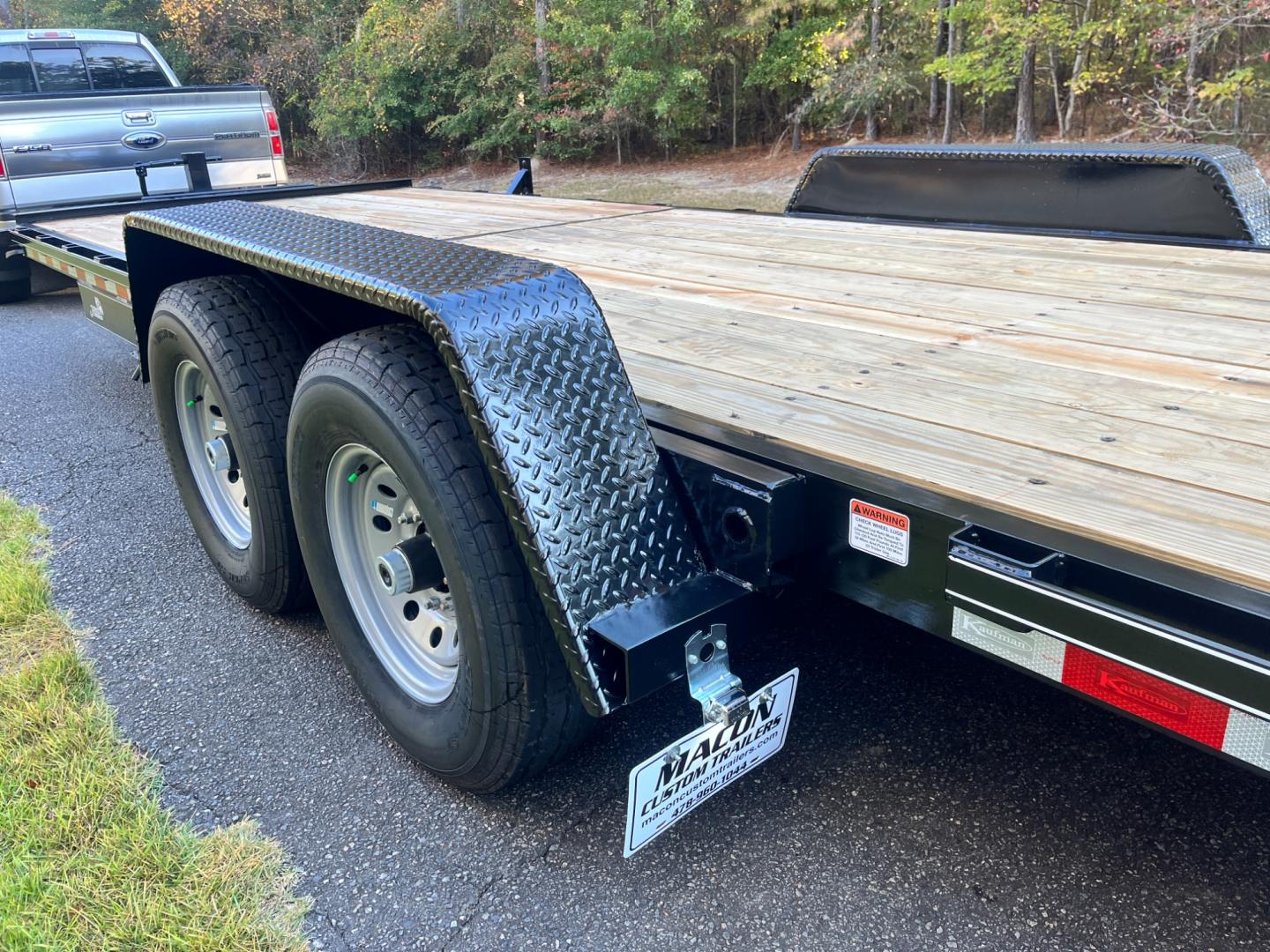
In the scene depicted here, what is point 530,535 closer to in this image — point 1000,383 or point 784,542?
point 784,542

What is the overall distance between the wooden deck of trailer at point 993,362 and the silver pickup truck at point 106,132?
4387 millimetres

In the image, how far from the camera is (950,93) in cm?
1439

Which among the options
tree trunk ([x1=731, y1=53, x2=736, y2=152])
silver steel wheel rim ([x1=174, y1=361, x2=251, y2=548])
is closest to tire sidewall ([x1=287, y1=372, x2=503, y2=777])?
silver steel wheel rim ([x1=174, y1=361, x2=251, y2=548])

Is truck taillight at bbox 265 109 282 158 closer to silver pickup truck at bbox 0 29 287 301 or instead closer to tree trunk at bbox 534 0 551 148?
silver pickup truck at bbox 0 29 287 301

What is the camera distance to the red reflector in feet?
3.74

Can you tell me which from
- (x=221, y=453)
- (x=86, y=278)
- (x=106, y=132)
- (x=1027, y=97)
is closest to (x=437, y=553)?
(x=221, y=453)

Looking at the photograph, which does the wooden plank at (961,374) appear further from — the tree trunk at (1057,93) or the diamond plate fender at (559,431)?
the tree trunk at (1057,93)

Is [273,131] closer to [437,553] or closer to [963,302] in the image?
[963,302]

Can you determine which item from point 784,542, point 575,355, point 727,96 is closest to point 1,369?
point 575,355

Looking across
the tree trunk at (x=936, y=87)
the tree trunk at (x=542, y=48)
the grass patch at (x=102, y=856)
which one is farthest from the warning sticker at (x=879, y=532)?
the tree trunk at (x=542, y=48)

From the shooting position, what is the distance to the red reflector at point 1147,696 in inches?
44.8

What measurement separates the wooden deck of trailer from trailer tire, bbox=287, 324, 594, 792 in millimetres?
418

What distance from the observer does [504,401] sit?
1.57 meters

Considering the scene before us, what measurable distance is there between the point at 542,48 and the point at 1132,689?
19271mm
